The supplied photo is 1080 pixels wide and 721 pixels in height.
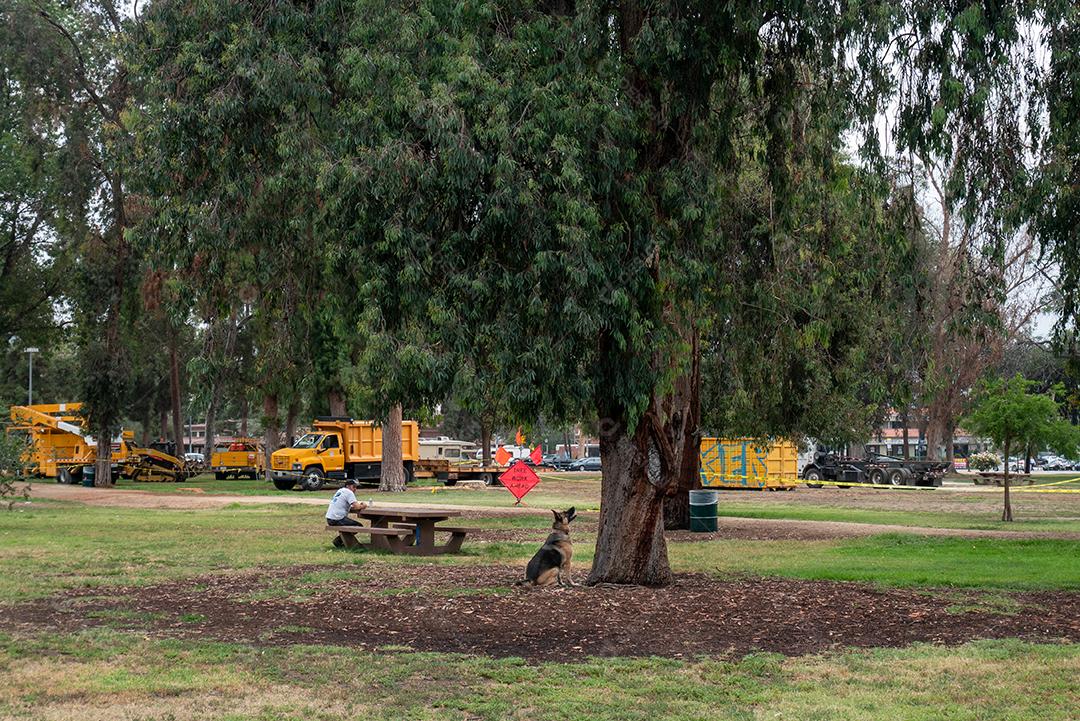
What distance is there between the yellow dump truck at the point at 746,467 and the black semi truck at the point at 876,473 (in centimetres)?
549

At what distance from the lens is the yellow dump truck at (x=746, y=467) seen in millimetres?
47531

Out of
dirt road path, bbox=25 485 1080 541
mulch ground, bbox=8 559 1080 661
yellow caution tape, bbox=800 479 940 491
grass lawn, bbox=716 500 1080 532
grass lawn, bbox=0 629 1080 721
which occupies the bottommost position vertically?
yellow caution tape, bbox=800 479 940 491

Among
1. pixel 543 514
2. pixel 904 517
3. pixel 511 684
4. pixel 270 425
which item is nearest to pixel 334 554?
pixel 511 684

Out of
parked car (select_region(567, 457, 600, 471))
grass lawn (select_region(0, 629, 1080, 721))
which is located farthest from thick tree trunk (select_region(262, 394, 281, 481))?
grass lawn (select_region(0, 629, 1080, 721))

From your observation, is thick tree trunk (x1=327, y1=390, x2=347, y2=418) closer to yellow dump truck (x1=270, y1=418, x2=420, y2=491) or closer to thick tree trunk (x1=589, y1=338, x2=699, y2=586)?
yellow dump truck (x1=270, y1=418, x2=420, y2=491)

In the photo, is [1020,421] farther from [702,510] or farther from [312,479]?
[312,479]

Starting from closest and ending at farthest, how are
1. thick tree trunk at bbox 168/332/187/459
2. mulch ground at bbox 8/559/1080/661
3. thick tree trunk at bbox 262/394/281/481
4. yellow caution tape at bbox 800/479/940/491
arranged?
mulch ground at bbox 8/559/1080/661 < yellow caution tape at bbox 800/479/940/491 < thick tree trunk at bbox 168/332/187/459 < thick tree trunk at bbox 262/394/281/481

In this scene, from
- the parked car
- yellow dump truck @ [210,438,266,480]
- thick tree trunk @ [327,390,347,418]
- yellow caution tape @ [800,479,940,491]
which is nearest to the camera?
yellow caution tape @ [800,479,940,491]

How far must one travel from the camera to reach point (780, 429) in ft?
83.9

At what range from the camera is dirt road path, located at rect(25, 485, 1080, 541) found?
23.5 m

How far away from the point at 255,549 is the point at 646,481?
7904 millimetres

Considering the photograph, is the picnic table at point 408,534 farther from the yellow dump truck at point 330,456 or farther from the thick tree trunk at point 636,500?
the yellow dump truck at point 330,456

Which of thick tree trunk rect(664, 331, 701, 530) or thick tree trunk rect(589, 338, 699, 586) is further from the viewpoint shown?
thick tree trunk rect(664, 331, 701, 530)

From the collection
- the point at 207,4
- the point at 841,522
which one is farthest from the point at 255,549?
the point at 841,522
